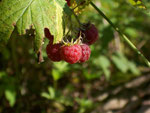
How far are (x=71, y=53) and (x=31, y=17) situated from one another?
34 cm

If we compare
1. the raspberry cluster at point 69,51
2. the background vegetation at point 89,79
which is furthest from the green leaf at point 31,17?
the background vegetation at point 89,79

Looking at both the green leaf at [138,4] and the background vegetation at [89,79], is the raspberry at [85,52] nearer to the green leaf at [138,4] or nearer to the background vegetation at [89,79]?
the green leaf at [138,4]

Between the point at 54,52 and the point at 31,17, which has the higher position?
the point at 31,17

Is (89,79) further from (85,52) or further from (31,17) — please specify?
(31,17)

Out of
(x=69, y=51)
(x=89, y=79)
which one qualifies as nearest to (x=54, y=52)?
(x=69, y=51)

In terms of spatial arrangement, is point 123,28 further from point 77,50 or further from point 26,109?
point 77,50

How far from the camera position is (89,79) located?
128 inches

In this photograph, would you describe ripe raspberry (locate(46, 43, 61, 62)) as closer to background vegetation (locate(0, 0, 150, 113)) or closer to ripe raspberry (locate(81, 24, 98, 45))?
ripe raspberry (locate(81, 24, 98, 45))

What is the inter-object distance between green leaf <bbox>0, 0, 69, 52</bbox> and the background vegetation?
1572mm

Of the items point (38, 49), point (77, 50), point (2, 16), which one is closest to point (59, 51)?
point (77, 50)

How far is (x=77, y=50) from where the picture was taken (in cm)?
144

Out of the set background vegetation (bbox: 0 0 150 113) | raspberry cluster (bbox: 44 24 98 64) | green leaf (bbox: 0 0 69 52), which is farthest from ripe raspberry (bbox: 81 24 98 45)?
background vegetation (bbox: 0 0 150 113)

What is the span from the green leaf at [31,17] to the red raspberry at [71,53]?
15 cm

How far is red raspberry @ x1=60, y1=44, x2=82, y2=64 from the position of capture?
140 centimetres
